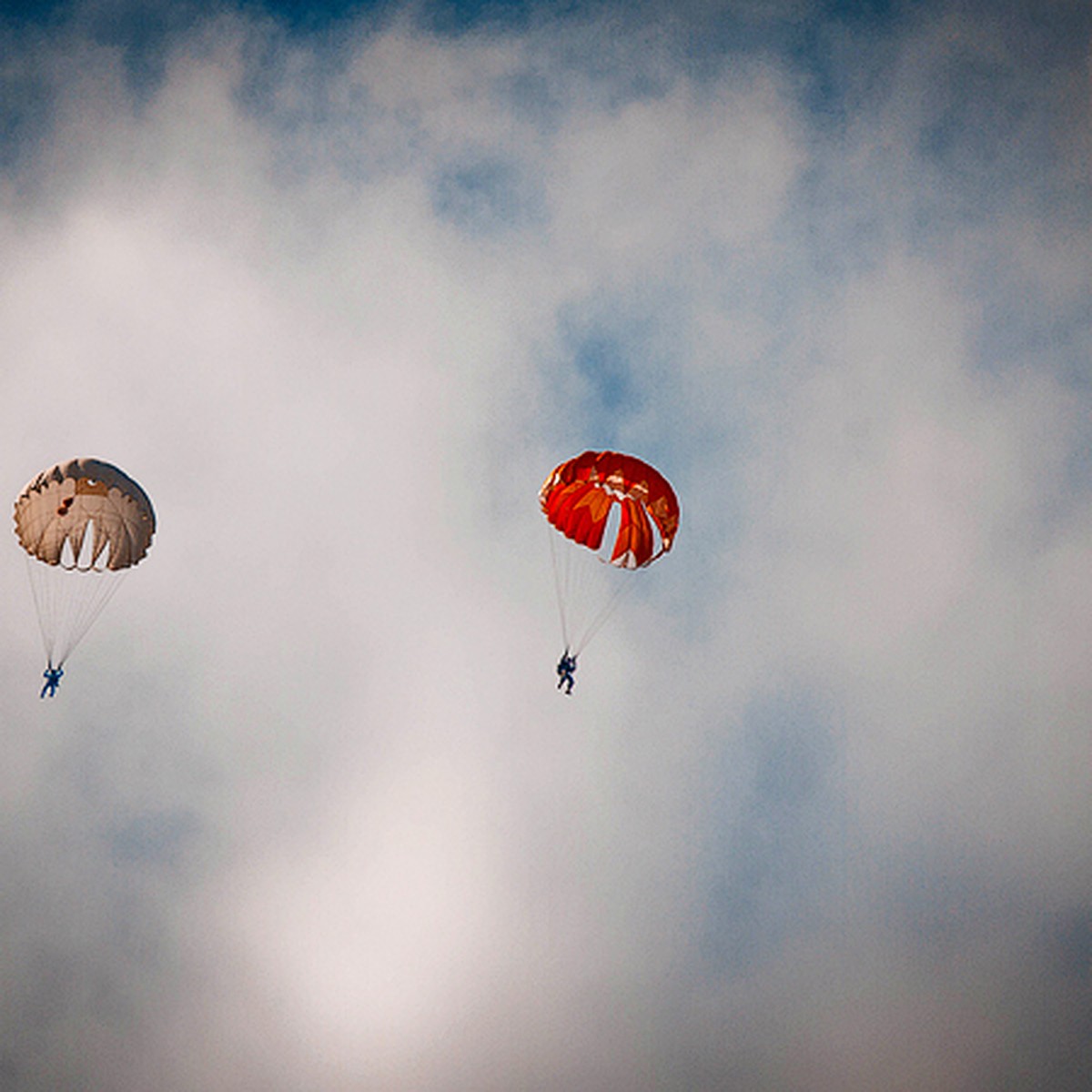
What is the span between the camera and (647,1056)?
89.4 m

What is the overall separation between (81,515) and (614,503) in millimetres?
14970

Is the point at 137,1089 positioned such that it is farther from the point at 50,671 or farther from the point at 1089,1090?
the point at 1089,1090

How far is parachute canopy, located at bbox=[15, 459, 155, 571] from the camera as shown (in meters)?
24.1

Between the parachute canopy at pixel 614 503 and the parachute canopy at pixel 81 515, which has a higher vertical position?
the parachute canopy at pixel 614 503

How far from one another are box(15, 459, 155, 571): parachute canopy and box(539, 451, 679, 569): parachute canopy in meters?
11.7

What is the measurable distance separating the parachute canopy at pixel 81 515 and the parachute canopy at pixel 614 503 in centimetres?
1172

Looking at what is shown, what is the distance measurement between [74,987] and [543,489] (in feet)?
231

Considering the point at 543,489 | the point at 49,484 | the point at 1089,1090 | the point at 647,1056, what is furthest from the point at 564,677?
the point at 1089,1090

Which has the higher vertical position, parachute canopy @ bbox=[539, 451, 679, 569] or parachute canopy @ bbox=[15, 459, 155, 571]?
parachute canopy @ bbox=[539, 451, 679, 569]

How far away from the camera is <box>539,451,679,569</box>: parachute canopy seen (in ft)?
78.0

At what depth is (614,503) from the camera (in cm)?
2588

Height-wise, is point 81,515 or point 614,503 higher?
point 614,503

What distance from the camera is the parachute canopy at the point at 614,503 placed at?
23781 mm

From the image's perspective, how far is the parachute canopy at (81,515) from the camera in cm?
2406
